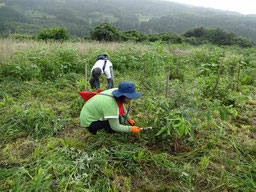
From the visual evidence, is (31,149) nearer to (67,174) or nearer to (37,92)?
(67,174)

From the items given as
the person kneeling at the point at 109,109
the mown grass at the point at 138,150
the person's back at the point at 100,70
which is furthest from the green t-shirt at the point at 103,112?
the person's back at the point at 100,70

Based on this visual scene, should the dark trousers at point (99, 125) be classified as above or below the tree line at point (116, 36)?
A: below

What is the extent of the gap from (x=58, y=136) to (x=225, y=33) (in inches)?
1559

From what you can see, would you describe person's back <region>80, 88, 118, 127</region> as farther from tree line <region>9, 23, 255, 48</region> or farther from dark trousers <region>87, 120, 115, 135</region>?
tree line <region>9, 23, 255, 48</region>

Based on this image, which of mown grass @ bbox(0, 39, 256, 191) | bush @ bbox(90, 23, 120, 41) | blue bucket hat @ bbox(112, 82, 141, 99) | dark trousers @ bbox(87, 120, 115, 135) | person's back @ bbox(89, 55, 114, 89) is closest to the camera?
mown grass @ bbox(0, 39, 256, 191)

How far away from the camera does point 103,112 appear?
2.19 meters

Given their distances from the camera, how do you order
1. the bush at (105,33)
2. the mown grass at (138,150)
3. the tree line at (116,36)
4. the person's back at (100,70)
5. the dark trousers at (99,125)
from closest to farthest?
the mown grass at (138,150), the dark trousers at (99,125), the person's back at (100,70), the tree line at (116,36), the bush at (105,33)

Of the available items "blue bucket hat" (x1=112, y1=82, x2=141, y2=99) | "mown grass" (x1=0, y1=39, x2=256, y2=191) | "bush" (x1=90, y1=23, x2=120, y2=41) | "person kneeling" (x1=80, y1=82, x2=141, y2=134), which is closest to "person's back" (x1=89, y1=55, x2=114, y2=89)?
"mown grass" (x1=0, y1=39, x2=256, y2=191)

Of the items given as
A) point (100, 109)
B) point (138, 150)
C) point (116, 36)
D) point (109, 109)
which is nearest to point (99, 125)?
point (100, 109)

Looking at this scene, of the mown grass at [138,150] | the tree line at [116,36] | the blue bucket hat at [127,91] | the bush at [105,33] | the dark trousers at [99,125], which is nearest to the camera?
the mown grass at [138,150]

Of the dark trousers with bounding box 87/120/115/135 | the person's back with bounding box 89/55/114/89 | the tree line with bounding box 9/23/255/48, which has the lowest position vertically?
the dark trousers with bounding box 87/120/115/135

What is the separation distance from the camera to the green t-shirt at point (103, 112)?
2.13m

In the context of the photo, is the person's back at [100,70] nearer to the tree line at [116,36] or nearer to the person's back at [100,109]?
the person's back at [100,109]

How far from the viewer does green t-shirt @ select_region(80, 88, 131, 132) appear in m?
2.13
